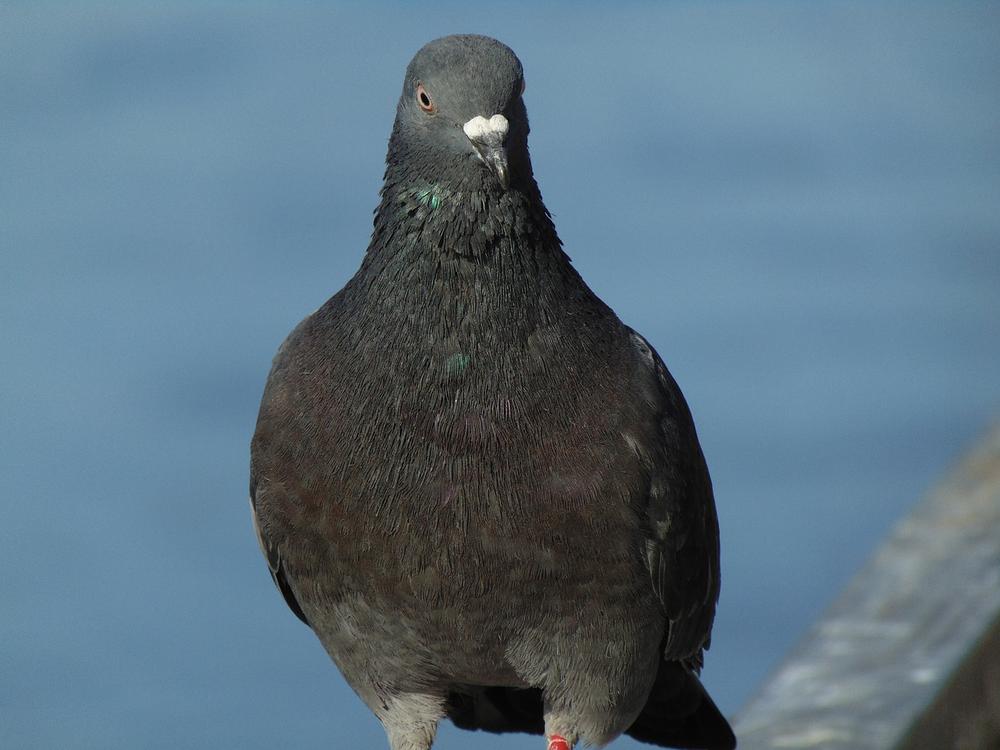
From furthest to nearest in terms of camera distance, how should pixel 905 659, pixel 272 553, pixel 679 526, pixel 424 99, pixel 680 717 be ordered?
pixel 680 717 < pixel 905 659 < pixel 272 553 < pixel 679 526 < pixel 424 99

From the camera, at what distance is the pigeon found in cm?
374

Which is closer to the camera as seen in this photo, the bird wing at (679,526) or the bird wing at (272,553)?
the bird wing at (679,526)

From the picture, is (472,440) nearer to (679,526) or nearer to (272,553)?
(679,526)

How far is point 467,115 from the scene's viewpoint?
3631mm

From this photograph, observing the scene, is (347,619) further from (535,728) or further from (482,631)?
(535,728)

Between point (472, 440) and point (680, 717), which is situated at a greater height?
point (472, 440)

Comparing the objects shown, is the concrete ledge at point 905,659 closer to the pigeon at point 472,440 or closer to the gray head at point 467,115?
the pigeon at point 472,440

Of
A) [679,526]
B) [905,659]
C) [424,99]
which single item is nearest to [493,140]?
[424,99]

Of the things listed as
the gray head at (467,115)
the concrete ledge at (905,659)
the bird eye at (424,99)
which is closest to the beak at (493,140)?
the gray head at (467,115)

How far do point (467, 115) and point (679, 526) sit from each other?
1263mm

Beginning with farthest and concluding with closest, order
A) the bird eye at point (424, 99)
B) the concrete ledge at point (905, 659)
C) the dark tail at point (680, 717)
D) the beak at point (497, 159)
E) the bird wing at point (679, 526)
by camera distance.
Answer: the dark tail at point (680, 717) → the concrete ledge at point (905, 659) → the bird wing at point (679, 526) → the bird eye at point (424, 99) → the beak at point (497, 159)

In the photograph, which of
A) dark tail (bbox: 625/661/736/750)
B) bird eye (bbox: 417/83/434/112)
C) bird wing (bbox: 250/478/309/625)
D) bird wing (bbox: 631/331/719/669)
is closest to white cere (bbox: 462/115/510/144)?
bird eye (bbox: 417/83/434/112)

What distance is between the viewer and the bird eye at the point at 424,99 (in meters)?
3.70

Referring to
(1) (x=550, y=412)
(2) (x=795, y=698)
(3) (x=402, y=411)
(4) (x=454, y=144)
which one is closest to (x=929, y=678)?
(2) (x=795, y=698)
